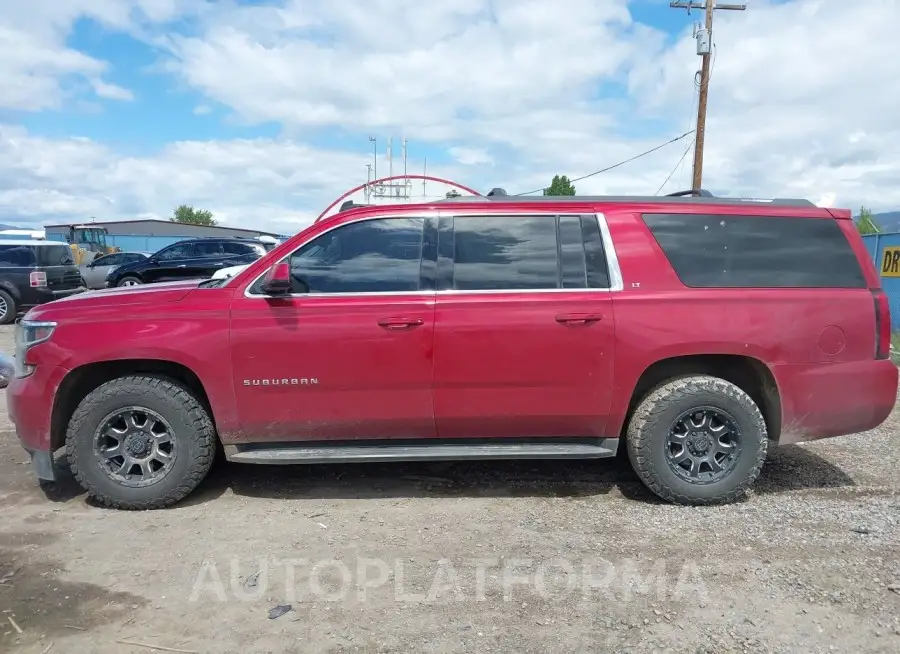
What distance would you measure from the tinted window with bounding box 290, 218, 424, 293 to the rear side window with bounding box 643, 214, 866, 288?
1543mm

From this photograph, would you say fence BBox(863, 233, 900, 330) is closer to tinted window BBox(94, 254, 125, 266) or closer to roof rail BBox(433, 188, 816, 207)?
roof rail BBox(433, 188, 816, 207)

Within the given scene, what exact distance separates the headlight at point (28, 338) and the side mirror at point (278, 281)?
1346mm

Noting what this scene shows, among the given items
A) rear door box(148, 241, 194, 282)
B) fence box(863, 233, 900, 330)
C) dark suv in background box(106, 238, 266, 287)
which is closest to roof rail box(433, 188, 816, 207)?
fence box(863, 233, 900, 330)

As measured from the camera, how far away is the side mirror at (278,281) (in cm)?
395

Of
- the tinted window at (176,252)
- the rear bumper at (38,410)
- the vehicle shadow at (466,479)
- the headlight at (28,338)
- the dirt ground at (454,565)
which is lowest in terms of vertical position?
the dirt ground at (454,565)

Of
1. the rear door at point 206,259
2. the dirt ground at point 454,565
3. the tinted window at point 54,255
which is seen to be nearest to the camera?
the dirt ground at point 454,565

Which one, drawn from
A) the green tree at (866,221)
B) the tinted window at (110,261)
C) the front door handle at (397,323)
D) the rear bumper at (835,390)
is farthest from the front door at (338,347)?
the tinted window at (110,261)

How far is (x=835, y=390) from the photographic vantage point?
413cm

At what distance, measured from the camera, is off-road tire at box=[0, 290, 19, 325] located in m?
13.1

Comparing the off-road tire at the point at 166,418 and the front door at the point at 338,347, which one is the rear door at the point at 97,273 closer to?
the off-road tire at the point at 166,418

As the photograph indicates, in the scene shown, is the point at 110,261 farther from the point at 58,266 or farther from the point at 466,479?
the point at 466,479

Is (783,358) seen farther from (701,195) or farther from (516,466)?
(516,466)

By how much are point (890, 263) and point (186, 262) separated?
1543cm

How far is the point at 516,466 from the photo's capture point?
4.96 metres
